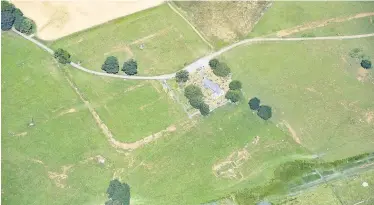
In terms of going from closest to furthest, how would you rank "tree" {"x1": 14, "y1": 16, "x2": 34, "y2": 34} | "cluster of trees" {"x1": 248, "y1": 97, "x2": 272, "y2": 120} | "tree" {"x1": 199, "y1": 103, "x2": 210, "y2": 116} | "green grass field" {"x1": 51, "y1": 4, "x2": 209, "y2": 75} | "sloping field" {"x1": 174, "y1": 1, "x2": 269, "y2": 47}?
"tree" {"x1": 199, "y1": 103, "x2": 210, "y2": 116}
"cluster of trees" {"x1": 248, "y1": 97, "x2": 272, "y2": 120}
"tree" {"x1": 14, "y1": 16, "x2": 34, "y2": 34}
"green grass field" {"x1": 51, "y1": 4, "x2": 209, "y2": 75}
"sloping field" {"x1": 174, "y1": 1, "x2": 269, "y2": 47}

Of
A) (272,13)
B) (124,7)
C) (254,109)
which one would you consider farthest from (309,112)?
(124,7)

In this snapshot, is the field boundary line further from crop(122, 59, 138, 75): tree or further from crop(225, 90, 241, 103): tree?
crop(122, 59, 138, 75): tree

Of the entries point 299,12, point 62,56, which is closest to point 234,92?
point 299,12

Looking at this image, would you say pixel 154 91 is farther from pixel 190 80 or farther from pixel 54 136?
pixel 54 136

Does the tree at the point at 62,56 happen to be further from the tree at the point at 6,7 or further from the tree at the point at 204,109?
the tree at the point at 204,109

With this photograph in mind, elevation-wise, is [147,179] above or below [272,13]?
below

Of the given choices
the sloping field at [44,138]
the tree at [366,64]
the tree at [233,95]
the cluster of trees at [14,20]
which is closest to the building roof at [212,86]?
the tree at [233,95]

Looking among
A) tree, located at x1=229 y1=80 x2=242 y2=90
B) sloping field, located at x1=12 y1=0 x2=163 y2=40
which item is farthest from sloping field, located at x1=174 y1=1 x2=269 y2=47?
tree, located at x1=229 y1=80 x2=242 y2=90
